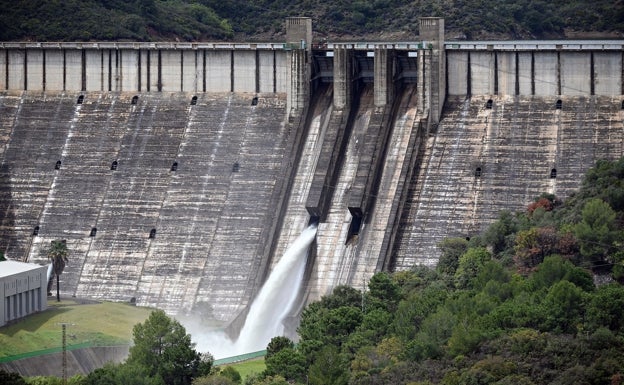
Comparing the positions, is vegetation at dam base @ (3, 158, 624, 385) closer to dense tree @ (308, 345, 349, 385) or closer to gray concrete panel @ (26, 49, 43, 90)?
dense tree @ (308, 345, 349, 385)

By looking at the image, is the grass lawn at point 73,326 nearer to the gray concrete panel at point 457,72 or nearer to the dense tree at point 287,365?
the dense tree at point 287,365

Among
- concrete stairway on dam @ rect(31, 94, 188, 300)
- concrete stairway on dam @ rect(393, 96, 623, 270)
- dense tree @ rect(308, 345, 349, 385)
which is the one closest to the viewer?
dense tree @ rect(308, 345, 349, 385)

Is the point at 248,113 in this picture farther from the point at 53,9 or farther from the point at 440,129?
the point at 53,9

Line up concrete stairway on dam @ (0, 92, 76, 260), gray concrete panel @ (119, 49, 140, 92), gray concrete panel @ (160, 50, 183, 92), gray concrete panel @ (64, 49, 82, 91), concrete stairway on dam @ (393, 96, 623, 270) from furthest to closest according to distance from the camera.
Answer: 1. gray concrete panel @ (64, 49, 82, 91)
2. gray concrete panel @ (119, 49, 140, 92)
3. gray concrete panel @ (160, 50, 183, 92)
4. concrete stairway on dam @ (0, 92, 76, 260)
5. concrete stairway on dam @ (393, 96, 623, 270)

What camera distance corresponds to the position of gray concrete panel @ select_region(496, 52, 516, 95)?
131m

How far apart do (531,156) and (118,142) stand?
85.8 ft

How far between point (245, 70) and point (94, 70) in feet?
32.4

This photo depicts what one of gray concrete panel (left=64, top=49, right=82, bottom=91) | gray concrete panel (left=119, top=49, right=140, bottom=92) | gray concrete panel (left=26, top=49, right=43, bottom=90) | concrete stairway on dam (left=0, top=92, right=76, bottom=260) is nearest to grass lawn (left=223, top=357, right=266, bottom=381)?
concrete stairway on dam (left=0, top=92, right=76, bottom=260)

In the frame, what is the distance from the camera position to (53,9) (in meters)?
176

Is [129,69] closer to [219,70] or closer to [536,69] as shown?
[219,70]

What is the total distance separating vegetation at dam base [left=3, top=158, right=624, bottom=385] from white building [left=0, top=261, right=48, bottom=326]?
36.5 ft

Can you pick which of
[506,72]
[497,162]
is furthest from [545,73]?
[497,162]

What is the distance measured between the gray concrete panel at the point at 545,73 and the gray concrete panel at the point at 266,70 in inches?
654

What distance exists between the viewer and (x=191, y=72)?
459ft
